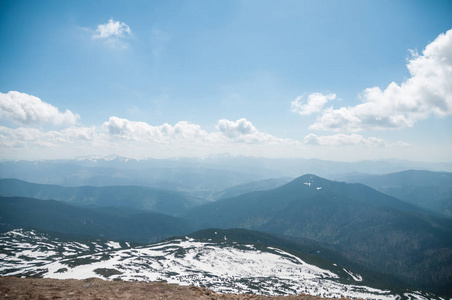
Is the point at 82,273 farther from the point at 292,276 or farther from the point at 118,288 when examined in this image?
the point at 292,276

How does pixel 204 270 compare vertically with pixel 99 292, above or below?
below

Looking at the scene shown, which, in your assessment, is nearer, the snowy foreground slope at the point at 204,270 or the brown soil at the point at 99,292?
the brown soil at the point at 99,292

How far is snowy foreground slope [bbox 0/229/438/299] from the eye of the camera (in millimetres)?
115500

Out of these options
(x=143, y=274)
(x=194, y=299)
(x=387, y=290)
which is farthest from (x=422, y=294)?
(x=194, y=299)

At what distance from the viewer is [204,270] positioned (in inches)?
5778

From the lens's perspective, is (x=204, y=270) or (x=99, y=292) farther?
(x=204, y=270)

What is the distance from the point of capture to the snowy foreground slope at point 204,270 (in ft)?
379

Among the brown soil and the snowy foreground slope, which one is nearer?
the brown soil

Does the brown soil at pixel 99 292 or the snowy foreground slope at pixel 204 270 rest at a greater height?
the brown soil at pixel 99 292

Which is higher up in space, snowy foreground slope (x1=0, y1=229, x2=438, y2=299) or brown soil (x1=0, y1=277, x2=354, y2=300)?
brown soil (x1=0, y1=277, x2=354, y2=300)

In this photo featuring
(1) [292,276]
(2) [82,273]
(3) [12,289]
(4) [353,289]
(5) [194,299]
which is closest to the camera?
(3) [12,289]

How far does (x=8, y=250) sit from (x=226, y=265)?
7488 inches

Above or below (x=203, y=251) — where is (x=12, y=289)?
above

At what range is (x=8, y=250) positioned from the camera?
19038 centimetres
